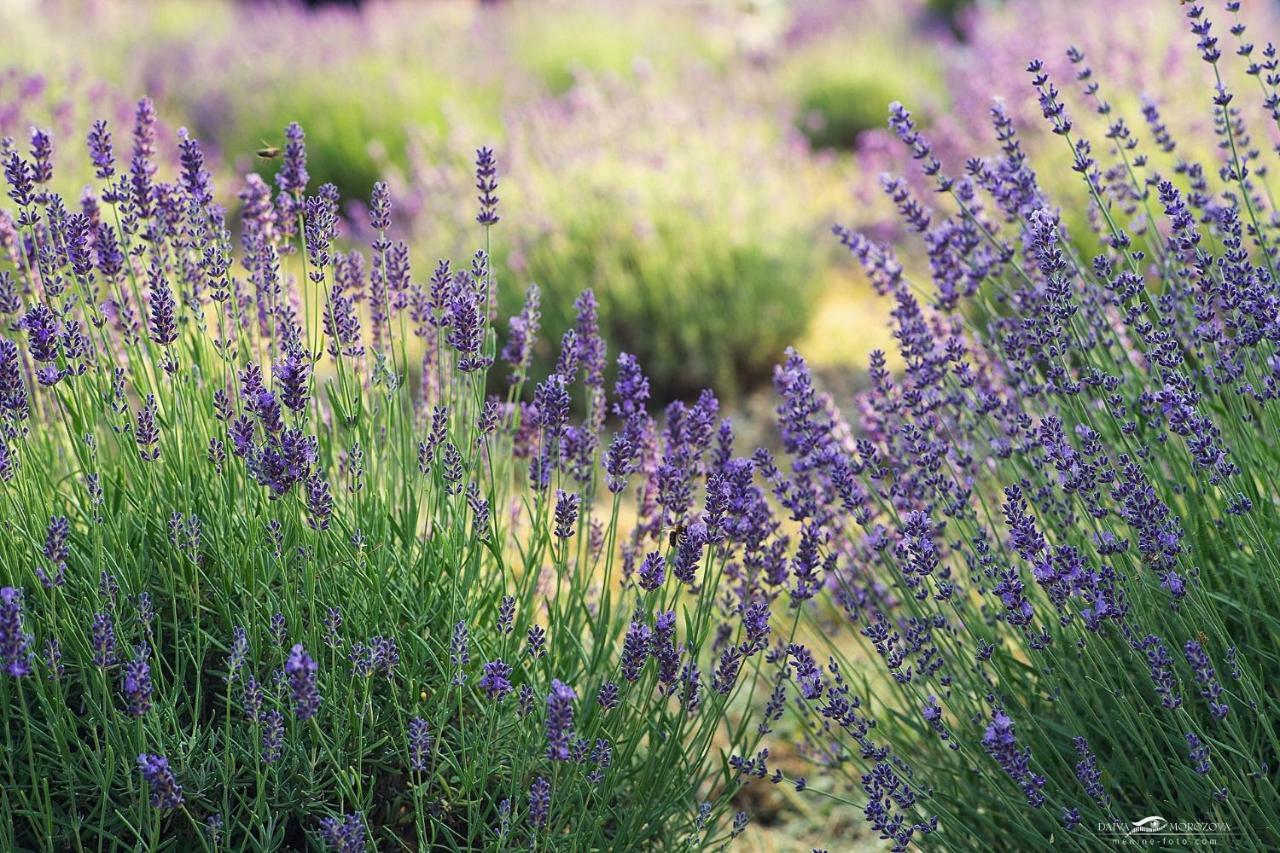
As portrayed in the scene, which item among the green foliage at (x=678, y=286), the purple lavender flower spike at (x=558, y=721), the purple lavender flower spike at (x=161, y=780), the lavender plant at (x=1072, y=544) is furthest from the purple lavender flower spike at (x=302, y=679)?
the green foliage at (x=678, y=286)

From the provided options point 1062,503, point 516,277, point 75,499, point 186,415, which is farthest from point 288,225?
point 516,277

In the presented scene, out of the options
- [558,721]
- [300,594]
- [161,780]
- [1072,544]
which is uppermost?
[1072,544]

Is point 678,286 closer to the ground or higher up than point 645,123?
closer to the ground

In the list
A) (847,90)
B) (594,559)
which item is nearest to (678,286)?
(594,559)

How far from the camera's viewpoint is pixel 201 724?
215 cm

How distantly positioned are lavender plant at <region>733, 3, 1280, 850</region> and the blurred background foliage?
4.21ft

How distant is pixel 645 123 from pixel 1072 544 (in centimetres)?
508

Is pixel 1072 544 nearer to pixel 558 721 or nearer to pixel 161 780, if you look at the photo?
pixel 558 721

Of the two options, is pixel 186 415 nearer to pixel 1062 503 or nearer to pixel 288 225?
pixel 288 225

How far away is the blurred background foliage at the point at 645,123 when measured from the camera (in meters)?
5.93

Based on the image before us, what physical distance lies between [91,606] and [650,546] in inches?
85.9

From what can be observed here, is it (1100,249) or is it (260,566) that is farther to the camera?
(1100,249)

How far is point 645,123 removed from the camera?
22.9 feet

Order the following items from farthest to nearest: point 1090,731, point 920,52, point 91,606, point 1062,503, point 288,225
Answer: point 920,52, point 288,225, point 1062,503, point 1090,731, point 91,606
